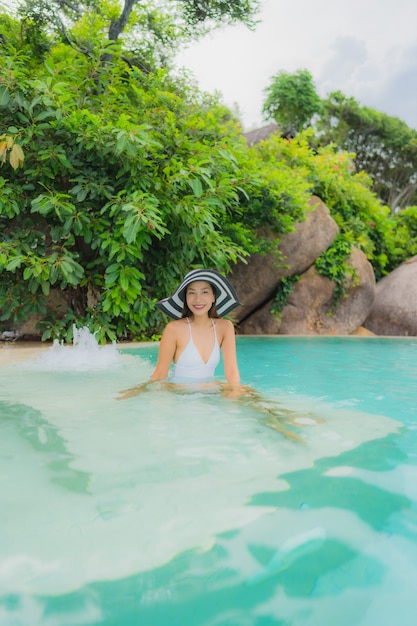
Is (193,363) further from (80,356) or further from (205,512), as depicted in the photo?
(80,356)

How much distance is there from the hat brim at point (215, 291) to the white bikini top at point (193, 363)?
0.59 feet

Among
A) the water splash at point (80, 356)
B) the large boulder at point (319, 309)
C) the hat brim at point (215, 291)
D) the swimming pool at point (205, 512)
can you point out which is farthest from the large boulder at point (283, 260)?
the swimming pool at point (205, 512)

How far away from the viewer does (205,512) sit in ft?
6.79

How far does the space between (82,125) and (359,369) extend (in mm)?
4581

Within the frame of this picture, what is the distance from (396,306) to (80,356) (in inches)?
339

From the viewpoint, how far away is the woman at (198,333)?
395cm

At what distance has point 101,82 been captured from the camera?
23.5ft

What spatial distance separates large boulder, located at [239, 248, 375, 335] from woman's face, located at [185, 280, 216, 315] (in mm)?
7324

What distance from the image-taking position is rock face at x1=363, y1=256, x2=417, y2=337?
1235cm

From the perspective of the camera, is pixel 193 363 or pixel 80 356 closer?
pixel 193 363

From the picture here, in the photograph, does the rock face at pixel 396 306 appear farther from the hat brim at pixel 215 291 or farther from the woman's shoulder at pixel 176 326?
the woman's shoulder at pixel 176 326

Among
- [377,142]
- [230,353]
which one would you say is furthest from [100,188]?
[377,142]

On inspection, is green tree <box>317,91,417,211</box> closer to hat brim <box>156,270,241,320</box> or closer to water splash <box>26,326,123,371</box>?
water splash <box>26,326,123,371</box>

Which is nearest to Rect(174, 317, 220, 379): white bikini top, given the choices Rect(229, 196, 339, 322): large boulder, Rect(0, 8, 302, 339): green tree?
Rect(0, 8, 302, 339): green tree
